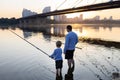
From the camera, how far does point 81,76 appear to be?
467 inches

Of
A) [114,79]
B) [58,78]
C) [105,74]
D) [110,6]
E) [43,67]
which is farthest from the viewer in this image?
[110,6]

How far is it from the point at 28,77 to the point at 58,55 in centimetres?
171

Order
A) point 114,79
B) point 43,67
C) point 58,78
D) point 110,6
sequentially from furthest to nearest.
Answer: point 110,6 < point 43,67 < point 58,78 < point 114,79

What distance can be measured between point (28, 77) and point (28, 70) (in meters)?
1.65

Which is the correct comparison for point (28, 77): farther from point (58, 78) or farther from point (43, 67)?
point (43, 67)

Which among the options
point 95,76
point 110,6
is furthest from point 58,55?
point 110,6

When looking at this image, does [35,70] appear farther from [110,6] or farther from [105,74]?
[110,6]

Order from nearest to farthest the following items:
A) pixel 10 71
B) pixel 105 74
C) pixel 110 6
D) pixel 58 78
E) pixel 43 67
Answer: pixel 58 78 → pixel 105 74 → pixel 10 71 → pixel 43 67 → pixel 110 6

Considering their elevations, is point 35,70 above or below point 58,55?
below

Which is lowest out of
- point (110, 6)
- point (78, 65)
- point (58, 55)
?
point (78, 65)

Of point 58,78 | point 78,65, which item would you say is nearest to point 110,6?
point 78,65

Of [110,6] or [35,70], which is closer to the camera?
[35,70]

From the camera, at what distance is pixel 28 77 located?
11727mm

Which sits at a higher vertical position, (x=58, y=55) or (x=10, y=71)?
(x=58, y=55)
